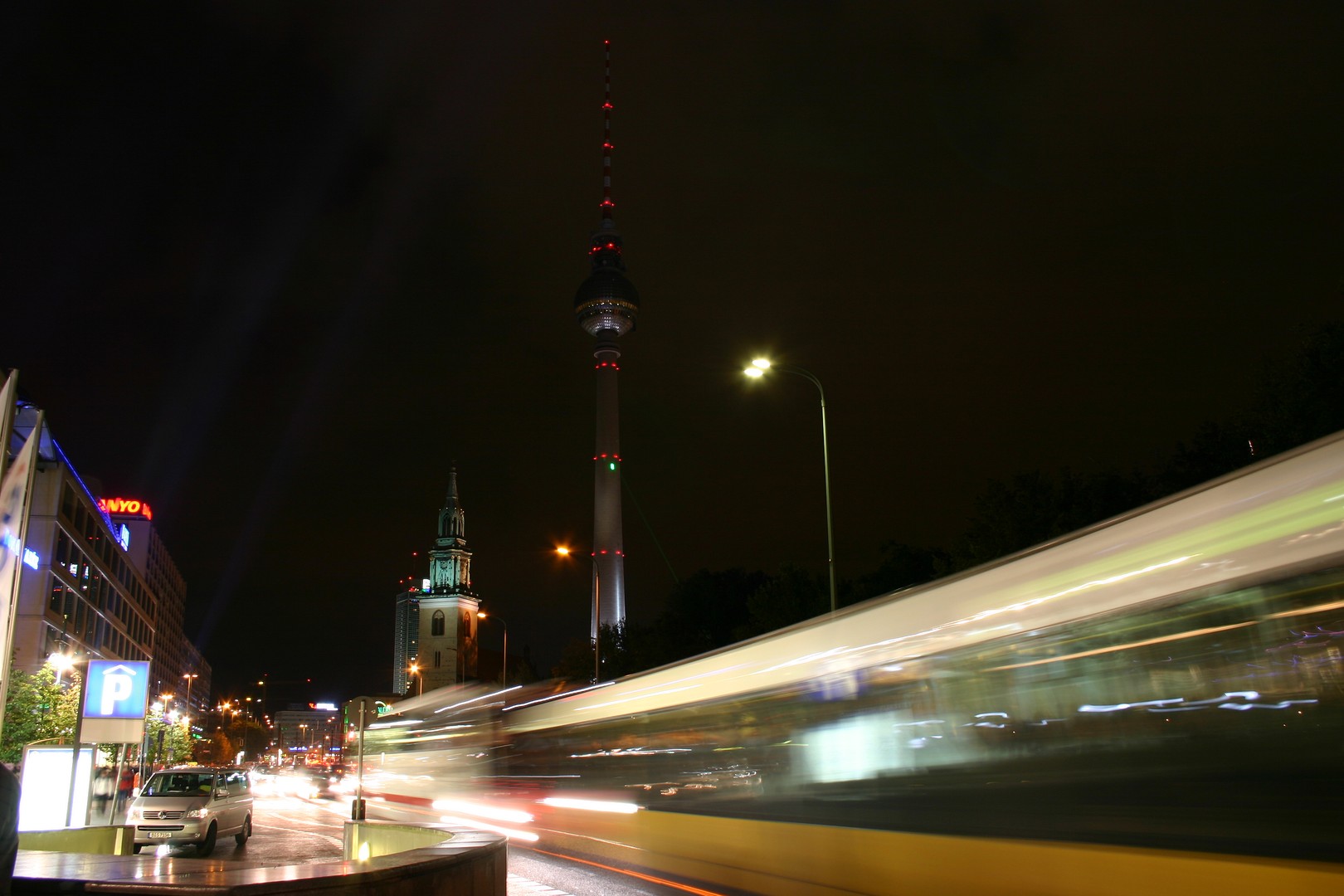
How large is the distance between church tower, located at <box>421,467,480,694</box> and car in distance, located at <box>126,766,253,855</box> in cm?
12676

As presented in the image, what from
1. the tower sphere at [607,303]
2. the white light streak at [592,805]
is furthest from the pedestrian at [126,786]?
the tower sphere at [607,303]

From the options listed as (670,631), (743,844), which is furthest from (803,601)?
(743,844)

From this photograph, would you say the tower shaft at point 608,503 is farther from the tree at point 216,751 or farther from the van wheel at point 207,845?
the van wheel at point 207,845

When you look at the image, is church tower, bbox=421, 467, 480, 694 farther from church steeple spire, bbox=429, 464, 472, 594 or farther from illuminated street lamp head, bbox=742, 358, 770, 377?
illuminated street lamp head, bbox=742, 358, 770, 377

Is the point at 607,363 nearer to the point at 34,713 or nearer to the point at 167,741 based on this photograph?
the point at 167,741

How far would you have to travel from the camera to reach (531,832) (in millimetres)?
19266


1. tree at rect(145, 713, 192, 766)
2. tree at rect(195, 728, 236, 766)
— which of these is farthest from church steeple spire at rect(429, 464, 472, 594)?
tree at rect(145, 713, 192, 766)

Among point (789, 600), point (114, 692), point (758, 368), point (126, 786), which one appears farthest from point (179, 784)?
point (789, 600)

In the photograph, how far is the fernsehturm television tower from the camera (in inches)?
4584

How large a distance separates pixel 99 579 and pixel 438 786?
2472 inches

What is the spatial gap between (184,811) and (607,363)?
4155 inches

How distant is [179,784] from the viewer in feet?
71.3

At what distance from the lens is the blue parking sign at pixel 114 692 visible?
2077cm

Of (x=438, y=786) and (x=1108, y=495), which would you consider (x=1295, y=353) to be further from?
(x=438, y=786)
